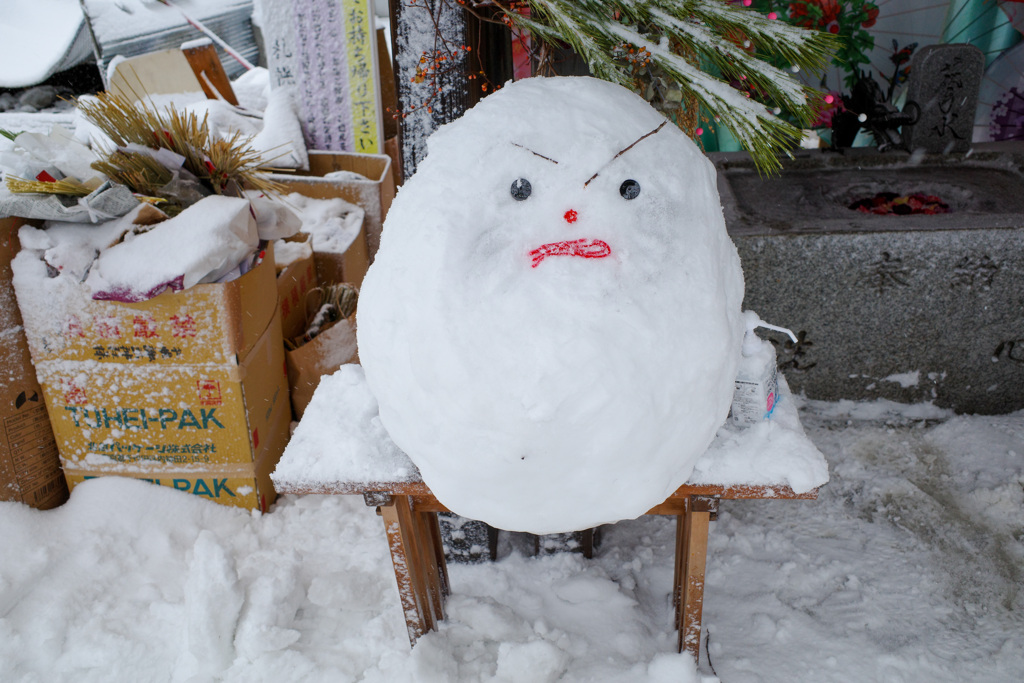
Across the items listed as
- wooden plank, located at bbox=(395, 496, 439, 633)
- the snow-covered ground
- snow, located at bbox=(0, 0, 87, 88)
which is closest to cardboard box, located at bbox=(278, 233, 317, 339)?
the snow-covered ground

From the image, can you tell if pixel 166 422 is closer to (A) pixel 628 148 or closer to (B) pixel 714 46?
(A) pixel 628 148

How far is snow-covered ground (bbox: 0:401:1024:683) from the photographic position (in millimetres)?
1808

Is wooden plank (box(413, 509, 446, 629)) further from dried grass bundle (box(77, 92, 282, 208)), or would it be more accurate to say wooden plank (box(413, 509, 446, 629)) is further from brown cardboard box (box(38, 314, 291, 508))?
dried grass bundle (box(77, 92, 282, 208))

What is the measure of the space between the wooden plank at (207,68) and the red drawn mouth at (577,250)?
4609mm

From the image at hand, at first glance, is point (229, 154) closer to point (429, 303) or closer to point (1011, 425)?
point (429, 303)

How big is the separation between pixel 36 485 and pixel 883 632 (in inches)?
111

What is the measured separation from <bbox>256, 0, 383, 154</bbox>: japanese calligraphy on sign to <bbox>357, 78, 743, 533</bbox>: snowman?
10.9ft

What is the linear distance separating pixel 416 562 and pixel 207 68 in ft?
15.1

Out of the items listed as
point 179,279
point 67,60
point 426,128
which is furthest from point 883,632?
point 67,60

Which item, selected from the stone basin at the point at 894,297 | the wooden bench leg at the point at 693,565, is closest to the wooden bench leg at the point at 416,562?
the wooden bench leg at the point at 693,565

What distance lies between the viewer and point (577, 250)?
124 centimetres

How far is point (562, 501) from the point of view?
128cm

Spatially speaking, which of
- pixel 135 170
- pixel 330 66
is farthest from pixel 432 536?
pixel 330 66

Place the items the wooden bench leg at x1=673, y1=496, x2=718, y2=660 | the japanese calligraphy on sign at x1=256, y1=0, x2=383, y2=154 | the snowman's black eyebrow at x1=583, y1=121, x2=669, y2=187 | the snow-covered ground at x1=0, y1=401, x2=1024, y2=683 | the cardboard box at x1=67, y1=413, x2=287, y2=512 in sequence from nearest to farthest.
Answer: the snowman's black eyebrow at x1=583, y1=121, x2=669, y2=187 < the wooden bench leg at x1=673, y1=496, x2=718, y2=660 < the snow-covered ground at x1=0, y1=401, x2=1024, y2=683 < the cardboard box at x1=67, y1=413, x2=287, y2=512 < the japanese calligraphy on sign at x1=256, y1=0, x2=383, y2=154
